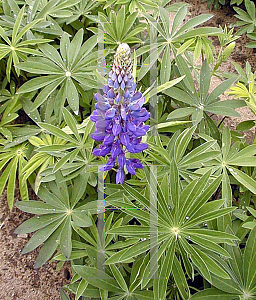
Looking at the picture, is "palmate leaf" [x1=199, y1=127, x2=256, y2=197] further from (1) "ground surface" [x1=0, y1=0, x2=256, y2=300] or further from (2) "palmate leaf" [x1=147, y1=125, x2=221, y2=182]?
(1) "ground surface" [x1=0, y1=0, x2=256, y2=300]

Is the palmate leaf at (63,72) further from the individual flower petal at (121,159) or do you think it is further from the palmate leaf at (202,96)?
the individual flower petal at (121,159)

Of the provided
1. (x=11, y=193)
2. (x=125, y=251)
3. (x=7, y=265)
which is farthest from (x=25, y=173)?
(x=125, y=251)

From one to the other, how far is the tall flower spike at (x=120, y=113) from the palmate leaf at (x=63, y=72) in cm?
70

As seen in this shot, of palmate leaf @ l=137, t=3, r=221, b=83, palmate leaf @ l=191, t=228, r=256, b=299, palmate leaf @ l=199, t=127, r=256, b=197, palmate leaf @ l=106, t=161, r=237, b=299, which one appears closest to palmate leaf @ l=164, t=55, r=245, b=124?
palmate leaf @ l=137, t=3, r=221, b=83

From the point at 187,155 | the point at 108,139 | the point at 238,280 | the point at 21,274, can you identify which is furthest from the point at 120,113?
the point at 21,274

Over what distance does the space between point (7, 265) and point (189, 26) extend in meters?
1.97

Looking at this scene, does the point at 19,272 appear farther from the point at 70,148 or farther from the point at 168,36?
the point at 168,36

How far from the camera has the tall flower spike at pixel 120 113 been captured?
1265 millimetres

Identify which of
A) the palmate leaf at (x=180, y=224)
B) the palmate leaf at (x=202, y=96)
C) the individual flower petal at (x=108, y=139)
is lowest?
the palmate leaf at (x=180, y=224)

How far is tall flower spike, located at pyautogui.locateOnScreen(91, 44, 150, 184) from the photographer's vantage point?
49.8 inches

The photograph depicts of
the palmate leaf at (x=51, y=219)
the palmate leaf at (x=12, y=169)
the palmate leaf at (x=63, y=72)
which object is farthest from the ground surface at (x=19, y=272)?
the palmate leaf at (x=63, y=72)

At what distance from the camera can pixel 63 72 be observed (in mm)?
2111

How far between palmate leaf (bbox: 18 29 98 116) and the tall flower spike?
70 centimetres

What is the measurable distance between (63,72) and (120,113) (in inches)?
36.1
